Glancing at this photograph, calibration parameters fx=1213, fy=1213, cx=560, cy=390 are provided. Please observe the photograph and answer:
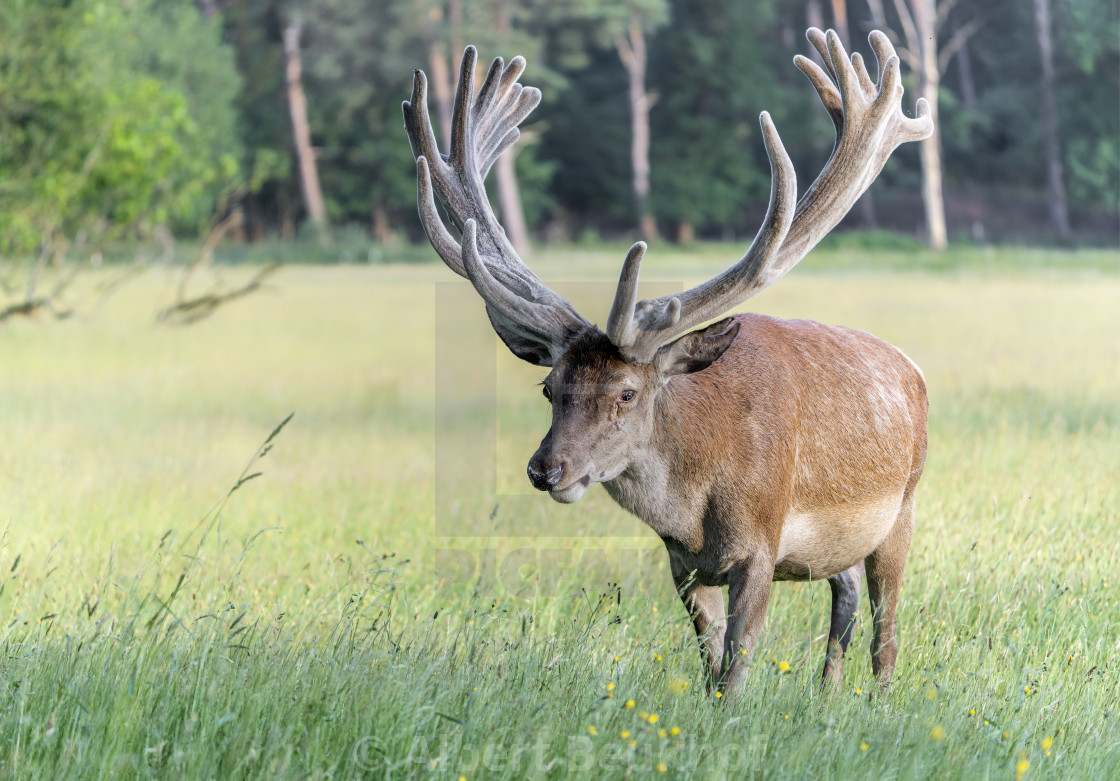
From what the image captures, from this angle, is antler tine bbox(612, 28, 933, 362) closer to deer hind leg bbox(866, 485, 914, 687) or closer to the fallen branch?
deer hind leg bbox(866, 485, 914, 687)

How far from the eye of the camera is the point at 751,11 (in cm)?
4897

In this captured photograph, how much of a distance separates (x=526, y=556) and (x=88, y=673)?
3.16 metres

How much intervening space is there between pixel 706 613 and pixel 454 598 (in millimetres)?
1767

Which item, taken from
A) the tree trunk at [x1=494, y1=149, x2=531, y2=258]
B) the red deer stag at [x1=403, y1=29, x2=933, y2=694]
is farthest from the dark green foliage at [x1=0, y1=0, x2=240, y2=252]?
the tree trunk at [x1=494, y1=149, x2=531, y2=258]

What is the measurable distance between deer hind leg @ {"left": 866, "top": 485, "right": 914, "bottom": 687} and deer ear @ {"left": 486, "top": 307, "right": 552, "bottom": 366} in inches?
63.8

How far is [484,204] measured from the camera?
5086 millimetres

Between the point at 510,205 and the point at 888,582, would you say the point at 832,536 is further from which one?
the point at 510,205

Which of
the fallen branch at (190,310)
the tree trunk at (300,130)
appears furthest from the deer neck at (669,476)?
the tree trunk at (300,130)

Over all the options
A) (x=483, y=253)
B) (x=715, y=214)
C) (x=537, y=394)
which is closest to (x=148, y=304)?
(x=537, y=394)

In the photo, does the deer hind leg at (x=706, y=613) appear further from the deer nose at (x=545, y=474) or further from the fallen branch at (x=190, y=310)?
the fallen branch at (x=190, y=310)

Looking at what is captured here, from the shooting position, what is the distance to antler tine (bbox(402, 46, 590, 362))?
14.1 ft

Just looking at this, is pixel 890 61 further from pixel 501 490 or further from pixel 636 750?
pixel 501 490

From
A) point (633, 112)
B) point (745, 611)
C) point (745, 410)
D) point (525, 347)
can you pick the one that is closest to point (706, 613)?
point (745, 611)

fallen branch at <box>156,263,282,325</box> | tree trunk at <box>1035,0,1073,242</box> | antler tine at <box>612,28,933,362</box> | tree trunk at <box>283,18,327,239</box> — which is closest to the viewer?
antler tine at <box>612,28,933,362</box>
